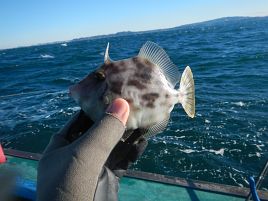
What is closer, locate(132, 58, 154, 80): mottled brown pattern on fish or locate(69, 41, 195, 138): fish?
locate(69, 41, 195, 138): fish

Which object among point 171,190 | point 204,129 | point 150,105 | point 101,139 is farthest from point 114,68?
point 204,129

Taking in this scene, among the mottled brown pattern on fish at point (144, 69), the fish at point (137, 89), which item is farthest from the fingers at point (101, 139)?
the mottled brown pattern on fish at point (144, 69)

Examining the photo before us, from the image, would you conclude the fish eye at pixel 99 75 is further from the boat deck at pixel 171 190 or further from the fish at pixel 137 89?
the boat deck at pixel 171 190

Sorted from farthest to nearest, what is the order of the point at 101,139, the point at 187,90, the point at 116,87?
1. the point at 187,90
2. the point at 116,87
3. the point at 101,139

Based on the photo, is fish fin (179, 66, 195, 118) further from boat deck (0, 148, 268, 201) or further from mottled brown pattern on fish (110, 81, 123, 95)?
boat deck (0, 148, 268, 201)

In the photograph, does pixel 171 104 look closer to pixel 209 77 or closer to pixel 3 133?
pixel 3 133

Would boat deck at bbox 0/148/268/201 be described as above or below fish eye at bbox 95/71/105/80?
below

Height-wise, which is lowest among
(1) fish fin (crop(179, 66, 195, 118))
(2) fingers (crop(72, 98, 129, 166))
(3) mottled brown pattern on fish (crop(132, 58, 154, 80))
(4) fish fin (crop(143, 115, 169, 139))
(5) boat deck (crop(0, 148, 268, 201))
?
(5) boat deck (crop(0, 148, 268, 201))

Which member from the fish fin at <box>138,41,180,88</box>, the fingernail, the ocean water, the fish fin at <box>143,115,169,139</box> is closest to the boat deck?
the fish fin at <box>143,115,169,139</box>

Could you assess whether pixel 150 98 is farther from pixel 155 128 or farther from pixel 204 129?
pixel 204 129
